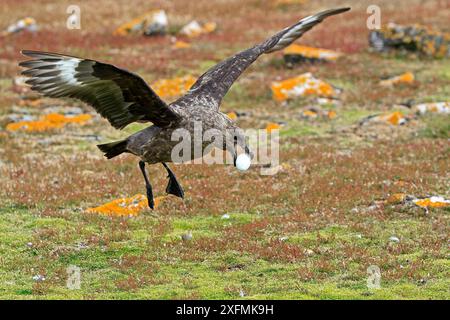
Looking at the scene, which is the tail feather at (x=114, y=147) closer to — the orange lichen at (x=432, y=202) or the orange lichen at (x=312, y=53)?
the orange lichen at (x=432, y=202)

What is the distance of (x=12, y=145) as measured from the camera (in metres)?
20.1

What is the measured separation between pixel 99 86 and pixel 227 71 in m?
3.43

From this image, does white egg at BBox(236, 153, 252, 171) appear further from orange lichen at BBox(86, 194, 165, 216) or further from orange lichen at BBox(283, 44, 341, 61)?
orange lichen at BBox(283, 44, 341, 61)

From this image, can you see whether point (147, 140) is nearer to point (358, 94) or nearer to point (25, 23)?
point (358, 94)

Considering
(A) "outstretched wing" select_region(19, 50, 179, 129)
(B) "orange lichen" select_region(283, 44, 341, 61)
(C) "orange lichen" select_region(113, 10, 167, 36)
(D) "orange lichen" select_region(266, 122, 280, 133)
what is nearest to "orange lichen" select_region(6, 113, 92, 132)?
(D) "orange lichen" select_region(266, 122, 280, 133)

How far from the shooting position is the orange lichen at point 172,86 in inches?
1006

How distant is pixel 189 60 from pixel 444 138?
12.4 metres

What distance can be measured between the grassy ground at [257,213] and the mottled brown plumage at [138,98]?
1.47 m

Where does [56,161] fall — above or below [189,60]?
below

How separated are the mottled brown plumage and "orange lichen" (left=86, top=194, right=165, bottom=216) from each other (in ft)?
3.27

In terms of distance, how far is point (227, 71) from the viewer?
14219 mm

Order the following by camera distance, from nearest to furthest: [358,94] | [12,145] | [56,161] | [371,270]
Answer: [371,270]
[56,161]
[12,145]
[358,94]

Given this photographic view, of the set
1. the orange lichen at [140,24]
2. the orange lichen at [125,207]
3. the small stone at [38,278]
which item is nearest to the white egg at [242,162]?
the small stone at [38,278]
